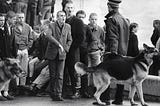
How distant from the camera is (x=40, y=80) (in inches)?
519

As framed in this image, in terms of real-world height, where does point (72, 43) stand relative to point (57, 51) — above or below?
above

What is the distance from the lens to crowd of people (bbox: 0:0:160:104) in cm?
1131

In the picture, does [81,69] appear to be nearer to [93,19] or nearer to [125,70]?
[125,70]

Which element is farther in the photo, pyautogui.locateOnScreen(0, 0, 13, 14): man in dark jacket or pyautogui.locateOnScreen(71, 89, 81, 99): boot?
pyautogui.locateOnScreen(0, 0, 13, 14): man in dark jacket

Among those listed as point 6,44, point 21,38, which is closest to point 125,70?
point 6,44

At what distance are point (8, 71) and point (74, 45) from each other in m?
1.83

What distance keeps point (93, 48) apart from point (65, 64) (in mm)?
966

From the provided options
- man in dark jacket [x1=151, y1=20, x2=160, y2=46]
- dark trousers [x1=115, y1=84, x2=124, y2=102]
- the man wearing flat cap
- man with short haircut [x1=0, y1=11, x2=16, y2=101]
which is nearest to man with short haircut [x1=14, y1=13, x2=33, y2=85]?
man with short haircut [x1=0, y1=11, x2=16, y2=101]

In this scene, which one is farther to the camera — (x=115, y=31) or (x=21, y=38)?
(x=21, y=38)

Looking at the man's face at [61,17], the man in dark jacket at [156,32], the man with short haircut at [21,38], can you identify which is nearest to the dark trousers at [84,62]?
the man's face at [61,17]

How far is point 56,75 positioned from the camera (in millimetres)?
11969

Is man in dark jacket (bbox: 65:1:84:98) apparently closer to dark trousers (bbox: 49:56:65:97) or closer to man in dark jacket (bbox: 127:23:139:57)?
dark trousers (bbox: 49:56:65:97)

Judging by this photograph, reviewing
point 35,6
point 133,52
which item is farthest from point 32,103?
point 35,6

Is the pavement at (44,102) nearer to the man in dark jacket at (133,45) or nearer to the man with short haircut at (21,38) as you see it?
the man with short haircut at (21,38)
